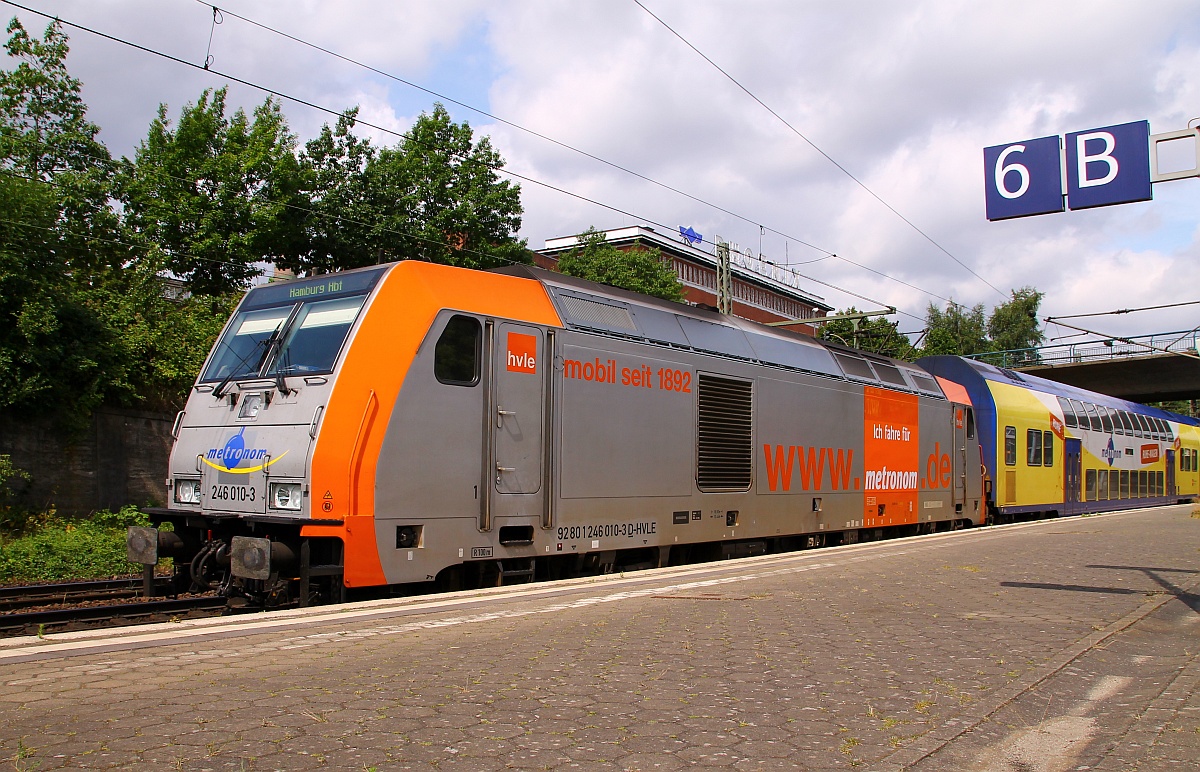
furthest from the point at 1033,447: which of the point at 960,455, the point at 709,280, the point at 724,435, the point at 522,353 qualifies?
the point at 709,280

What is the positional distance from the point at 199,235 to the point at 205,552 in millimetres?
17976

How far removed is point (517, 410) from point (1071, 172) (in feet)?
24.2

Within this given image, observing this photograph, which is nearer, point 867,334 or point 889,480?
point 889,480

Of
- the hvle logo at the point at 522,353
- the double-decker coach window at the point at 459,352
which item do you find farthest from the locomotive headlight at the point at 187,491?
the hvle logo at the point at 522,353

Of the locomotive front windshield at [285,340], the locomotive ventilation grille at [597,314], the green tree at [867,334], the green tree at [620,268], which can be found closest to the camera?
the locomotive front windshield at [285,340]

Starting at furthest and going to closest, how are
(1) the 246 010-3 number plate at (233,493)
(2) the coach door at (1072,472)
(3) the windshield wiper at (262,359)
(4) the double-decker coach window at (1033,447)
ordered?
(2) the coach door at (1072,472)
(4) the double-decker coach window at (1033,447)
(3) the windshield wiper at (262,359)
(1) the 246 010-3 number plate at (233,493)

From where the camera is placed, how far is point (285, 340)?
9.24m

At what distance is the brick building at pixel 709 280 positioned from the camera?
67.6 m

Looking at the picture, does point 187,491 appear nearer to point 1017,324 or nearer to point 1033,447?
point 1033,447

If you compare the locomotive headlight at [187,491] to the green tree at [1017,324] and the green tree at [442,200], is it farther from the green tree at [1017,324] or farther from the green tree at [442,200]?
the green tree at [1017,324]

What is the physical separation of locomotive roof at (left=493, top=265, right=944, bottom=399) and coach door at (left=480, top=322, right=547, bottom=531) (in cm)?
82

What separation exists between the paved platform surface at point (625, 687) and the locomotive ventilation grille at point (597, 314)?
3.34 metres

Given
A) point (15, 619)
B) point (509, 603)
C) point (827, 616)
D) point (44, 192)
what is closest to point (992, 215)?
point (827, 616)

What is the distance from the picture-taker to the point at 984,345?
78375 mm
